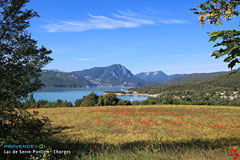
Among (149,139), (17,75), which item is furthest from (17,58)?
(149,139)

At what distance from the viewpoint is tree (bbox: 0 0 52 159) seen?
17.9 ft

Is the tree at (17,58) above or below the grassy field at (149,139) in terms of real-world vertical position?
above

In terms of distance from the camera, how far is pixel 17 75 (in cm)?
573

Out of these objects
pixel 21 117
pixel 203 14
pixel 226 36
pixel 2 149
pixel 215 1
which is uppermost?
pixel 215 1

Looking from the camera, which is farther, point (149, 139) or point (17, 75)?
point (149, 139)

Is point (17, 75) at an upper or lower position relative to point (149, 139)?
upper

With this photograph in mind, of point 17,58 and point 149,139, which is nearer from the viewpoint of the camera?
point 17,58

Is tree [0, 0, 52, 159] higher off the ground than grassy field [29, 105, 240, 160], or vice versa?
tree [0, 0, 52, 159]

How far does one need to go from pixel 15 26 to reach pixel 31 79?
1.96 metres

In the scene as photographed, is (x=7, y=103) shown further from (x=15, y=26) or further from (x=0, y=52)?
(x=15, y=26)

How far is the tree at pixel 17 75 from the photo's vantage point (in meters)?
5.45

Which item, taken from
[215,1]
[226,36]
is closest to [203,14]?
[215,1]

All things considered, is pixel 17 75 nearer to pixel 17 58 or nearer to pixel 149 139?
pixel 17 58

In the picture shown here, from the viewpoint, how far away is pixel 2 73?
5.67 meters
